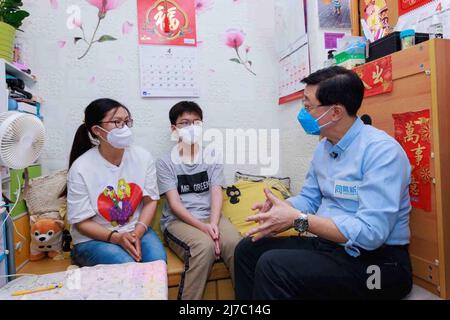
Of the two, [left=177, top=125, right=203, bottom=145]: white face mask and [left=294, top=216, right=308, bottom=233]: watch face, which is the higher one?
[left=177, top=125, right=203, bottom=145]: white face mask

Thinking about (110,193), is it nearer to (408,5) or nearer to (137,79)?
(137,79)

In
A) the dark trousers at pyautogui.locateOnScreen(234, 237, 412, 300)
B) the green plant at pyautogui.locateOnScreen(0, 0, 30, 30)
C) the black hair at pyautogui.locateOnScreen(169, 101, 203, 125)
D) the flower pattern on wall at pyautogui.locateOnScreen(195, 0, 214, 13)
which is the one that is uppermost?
the flower pattern on wall at pyautogui.locateOnScreen(195, 0, 214, 13)

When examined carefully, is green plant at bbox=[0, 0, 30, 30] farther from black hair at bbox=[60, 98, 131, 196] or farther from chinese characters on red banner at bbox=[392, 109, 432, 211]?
chinese characters on red banner at bbox=[392, 109, 432, 211]

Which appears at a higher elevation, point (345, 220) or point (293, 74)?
point (293, 74)

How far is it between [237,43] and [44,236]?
69.7 inches

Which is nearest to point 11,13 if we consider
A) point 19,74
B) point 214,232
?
point 19,74

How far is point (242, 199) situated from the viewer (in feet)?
7.00

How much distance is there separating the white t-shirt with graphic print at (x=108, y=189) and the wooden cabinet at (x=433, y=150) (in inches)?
49.9

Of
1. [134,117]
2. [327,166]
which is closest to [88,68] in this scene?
[134,117]

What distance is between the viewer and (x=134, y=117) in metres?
2.28

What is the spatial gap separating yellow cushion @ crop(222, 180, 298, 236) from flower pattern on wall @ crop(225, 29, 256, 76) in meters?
0.88

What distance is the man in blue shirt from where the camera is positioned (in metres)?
1.12

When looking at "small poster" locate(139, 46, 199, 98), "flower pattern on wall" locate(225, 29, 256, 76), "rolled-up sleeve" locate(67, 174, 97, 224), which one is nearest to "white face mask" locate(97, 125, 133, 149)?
"rolled-up sleeve" locate(67, 174, 97, 224)
